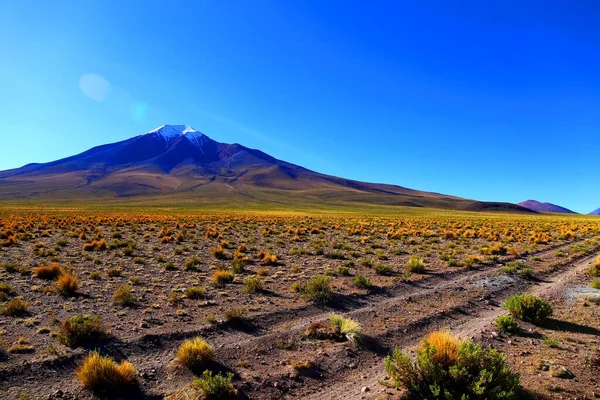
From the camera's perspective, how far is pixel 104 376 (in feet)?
19.4

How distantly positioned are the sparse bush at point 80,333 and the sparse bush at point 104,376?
193cm

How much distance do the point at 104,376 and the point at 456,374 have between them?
18.8ft

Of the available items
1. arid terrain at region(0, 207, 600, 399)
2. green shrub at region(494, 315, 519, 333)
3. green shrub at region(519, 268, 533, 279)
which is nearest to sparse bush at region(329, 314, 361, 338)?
arid terrain at region(0, 207, 600, 399)

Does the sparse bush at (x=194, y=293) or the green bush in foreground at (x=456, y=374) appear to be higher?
A: the green bush in foreground at (x=456, y=374)

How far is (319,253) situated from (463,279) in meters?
8.83

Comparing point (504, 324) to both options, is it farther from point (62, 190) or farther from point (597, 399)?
point (62, 190)

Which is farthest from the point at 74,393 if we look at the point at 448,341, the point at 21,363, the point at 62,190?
the point at 62,190

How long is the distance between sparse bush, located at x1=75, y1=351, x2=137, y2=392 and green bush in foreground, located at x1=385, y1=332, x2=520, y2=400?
451 centimetres

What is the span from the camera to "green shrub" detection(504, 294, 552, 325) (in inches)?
363

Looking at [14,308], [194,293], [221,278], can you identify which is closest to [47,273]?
[14,308]

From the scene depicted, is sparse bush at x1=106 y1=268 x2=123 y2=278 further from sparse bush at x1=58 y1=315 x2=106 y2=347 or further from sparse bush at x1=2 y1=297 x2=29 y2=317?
sparse bush at x1=58 y1=315 x2=106 y2=347

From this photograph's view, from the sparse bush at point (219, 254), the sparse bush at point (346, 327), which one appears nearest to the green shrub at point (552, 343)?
the sparse bush at point (346, 327)

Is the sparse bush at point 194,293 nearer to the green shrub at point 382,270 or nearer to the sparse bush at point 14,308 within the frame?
the sparse bush at point 14,308

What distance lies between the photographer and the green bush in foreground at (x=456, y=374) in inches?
195
